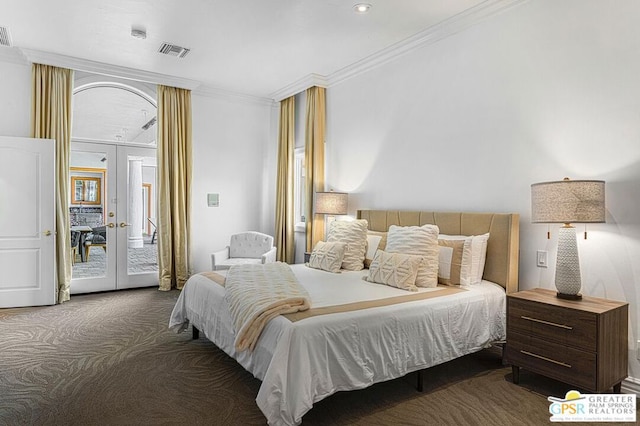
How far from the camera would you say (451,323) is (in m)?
2.86

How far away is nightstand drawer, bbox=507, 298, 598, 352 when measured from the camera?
2.43 meters

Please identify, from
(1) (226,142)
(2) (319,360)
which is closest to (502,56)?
(2) (319,360)

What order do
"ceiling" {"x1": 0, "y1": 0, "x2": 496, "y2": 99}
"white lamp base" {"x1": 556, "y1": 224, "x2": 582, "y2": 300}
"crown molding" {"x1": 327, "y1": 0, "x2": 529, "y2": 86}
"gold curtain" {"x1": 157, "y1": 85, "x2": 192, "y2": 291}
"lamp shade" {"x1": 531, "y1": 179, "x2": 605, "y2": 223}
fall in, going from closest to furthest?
"lamp shade" {"x1": 531, "y1": 179, "x2": 605, "y2": 223} < "white lamp base" {"x1": 556, "y1": 224, "x2": 582, "y2": 300} < "crown molding" {"x1": 327, "y1": 0, "x2": 529, "y2": 86} < "ceiling" {"x1": 0, "y1": 0, "x2": 496, "y2": 99} < "gold curtain" {"x1": 157, "y1": 85, "x2": 192, "y2": 291}

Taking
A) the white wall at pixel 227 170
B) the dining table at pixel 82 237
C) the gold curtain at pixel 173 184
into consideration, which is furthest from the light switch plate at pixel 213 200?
the dining table at pixel 82 237

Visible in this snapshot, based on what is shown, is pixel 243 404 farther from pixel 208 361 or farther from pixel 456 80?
pixel 456 80

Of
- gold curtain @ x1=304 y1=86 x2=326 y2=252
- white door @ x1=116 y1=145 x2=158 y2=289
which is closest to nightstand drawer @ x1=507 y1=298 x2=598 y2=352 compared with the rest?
gold curtain @ x1=304 y1=86 x2=326 y2=252

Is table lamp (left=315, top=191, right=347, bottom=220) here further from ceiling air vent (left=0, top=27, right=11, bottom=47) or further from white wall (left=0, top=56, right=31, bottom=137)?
ceiling air vent (left=0, top=27, right=11, bottom=47)

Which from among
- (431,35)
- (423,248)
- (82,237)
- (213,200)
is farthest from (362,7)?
(82,237)

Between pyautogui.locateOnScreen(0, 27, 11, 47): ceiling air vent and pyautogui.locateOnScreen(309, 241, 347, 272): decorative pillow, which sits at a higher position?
pyautogui.locateOnScreen(0, 27, 11, 47): ceiling air vent

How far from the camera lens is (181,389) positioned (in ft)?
9.05

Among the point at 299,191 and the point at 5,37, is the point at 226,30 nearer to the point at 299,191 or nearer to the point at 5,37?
the point at 5,37

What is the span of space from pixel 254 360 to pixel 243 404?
0.32 m

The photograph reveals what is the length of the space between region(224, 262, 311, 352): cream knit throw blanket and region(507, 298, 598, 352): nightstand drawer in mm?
1495

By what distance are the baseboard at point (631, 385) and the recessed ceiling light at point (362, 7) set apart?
352 cm
